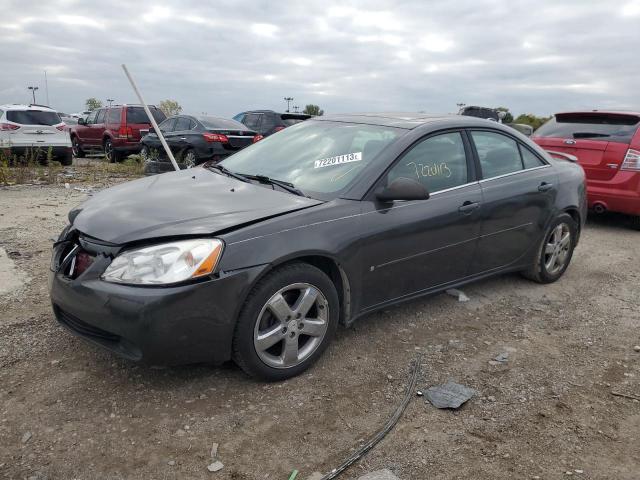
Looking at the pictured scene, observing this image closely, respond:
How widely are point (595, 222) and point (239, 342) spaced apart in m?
6.66

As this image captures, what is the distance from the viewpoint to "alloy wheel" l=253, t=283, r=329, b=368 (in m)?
3.00

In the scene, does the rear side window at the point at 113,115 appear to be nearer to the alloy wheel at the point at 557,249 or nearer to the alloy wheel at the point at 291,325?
the alloy wheel at the point at 557,249

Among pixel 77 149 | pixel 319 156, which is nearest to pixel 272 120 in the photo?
pixel 77 149

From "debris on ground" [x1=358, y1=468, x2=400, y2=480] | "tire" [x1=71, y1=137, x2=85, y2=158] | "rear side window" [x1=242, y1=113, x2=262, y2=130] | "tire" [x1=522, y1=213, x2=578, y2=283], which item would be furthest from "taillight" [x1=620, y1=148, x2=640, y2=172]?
"tire" [x1=71, y1=137, x2=85, y2=158]

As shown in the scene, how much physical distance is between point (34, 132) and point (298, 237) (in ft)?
39.3

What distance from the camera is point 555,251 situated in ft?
16.3

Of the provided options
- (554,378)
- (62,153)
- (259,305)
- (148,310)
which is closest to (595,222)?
(554,378)

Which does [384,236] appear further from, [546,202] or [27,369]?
[27,369]

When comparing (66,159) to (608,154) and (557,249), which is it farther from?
(557,249)

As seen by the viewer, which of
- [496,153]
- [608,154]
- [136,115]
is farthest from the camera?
[136,115]


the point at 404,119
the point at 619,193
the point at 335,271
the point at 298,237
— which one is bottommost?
the point at 335,271

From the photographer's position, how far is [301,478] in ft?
7.88

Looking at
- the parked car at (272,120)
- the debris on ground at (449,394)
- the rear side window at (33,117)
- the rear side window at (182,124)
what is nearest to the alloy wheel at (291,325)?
the debris on ground at (449,394)

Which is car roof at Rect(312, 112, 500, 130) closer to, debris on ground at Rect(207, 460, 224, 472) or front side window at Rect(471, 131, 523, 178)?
front side window at Rect(471, 131, 523, 178)
